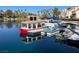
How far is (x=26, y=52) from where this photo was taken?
2.00m

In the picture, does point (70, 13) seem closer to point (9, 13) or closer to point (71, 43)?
point (71, 43)

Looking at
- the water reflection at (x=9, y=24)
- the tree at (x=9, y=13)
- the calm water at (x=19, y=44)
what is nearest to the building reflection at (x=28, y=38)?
the calm water at (x=19, y=44)

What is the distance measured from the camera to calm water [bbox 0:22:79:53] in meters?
1.99

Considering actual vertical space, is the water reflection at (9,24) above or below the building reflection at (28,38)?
above

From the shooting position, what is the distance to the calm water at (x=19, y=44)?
1.99m

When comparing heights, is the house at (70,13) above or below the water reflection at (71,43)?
above

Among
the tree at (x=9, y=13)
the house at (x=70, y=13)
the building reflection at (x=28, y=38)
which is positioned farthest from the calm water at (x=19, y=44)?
the house at (x=70, y=13)

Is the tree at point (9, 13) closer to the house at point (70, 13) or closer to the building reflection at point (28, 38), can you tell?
the building reflection at point (28, 38)

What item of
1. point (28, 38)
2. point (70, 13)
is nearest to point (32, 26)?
point (28, 38)

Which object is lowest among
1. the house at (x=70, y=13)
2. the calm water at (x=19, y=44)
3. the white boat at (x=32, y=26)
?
the calm water at (x=19, y=44)

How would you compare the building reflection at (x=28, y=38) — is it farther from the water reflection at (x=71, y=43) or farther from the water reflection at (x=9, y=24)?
the water reflection at (x=71, y=43)

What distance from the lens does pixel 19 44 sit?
2.00m
